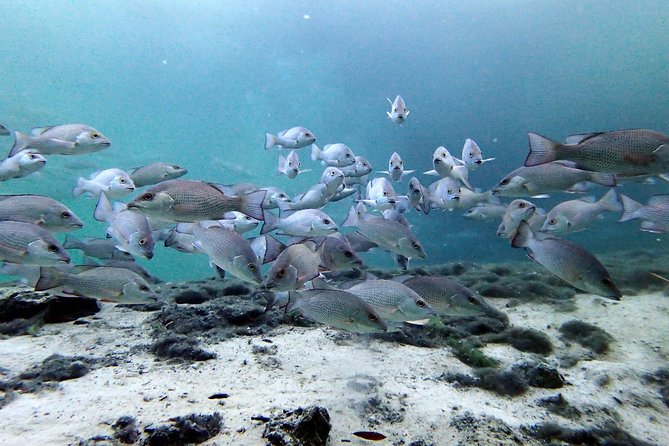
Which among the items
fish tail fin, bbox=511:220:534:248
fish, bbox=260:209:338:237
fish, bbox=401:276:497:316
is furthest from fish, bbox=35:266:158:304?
fish tail fin, bbox=511:220:534:248

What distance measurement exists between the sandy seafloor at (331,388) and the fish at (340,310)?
0.76 meters

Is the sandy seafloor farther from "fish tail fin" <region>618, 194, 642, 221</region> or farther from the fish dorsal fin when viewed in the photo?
the fish dorsal fin

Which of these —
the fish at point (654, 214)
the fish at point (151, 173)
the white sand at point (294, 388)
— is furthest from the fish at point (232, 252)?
the fish at point (654, 214)

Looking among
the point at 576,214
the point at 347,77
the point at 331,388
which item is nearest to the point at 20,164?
the point at 331,388

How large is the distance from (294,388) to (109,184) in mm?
3913

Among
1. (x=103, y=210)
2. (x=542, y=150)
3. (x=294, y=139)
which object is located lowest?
(x=103, y=210)

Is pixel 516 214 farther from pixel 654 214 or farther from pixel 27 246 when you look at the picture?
pixel 27 246

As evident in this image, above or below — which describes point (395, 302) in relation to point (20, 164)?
below

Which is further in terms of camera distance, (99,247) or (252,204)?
(99,247)

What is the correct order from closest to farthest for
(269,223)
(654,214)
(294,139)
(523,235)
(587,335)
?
(523,235), (654,214), (269,223), (587,335), (294,139)

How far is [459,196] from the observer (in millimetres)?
5906

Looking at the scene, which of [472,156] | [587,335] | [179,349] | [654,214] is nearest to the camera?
[179,349]

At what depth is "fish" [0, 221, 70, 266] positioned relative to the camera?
3633mm

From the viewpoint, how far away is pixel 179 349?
412cm
